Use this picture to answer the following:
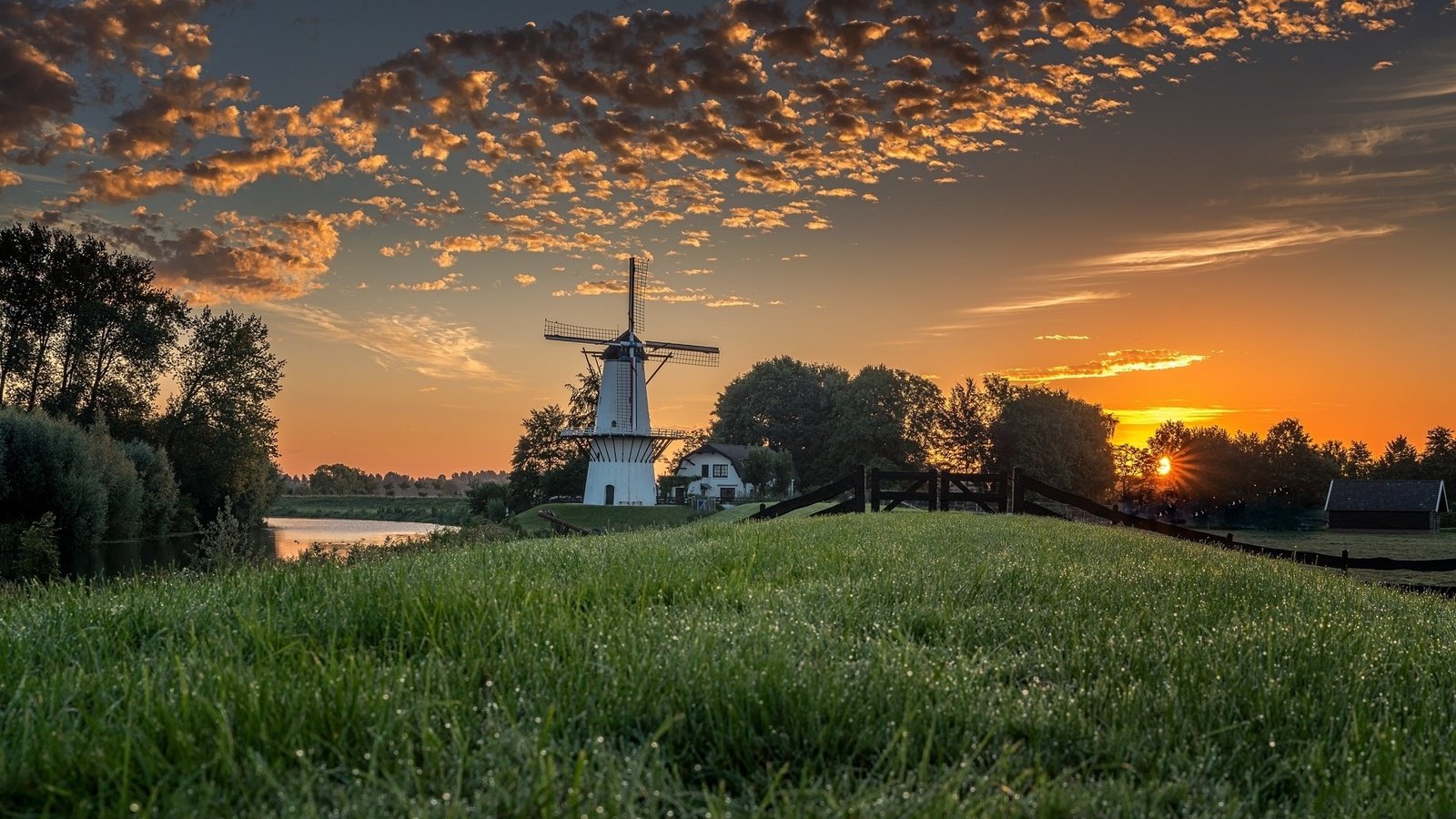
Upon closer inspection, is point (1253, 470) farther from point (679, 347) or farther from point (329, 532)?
point (329, 532)

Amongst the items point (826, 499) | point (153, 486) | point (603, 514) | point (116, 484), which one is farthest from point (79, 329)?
point (826, 499)

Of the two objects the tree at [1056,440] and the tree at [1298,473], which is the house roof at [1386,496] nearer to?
the tree at [1298,473]

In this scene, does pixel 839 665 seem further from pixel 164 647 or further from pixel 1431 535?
pixel 1431 535

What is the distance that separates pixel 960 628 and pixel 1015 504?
2182 centimetres

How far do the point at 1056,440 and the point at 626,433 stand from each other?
42332mm

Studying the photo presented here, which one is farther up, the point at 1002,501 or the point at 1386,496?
the point at 1002,501

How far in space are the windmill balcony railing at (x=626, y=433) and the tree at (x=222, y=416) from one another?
24931 mm

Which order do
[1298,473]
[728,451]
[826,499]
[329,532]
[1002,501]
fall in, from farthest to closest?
[728,451]
[1298,473]
[329,532]
[1002,501]
[826,499]

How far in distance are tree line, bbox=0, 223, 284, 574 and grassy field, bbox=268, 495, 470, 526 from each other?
26.5 metres

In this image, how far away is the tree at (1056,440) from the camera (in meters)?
85.6

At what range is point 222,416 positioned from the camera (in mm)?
55281

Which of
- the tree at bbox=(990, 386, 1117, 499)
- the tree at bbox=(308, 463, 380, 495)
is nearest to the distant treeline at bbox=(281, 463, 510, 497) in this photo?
the tree at bbox=(308, 463, 380, 495)

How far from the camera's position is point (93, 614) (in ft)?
15.7

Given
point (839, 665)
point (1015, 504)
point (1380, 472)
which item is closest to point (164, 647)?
point (839, 665)
